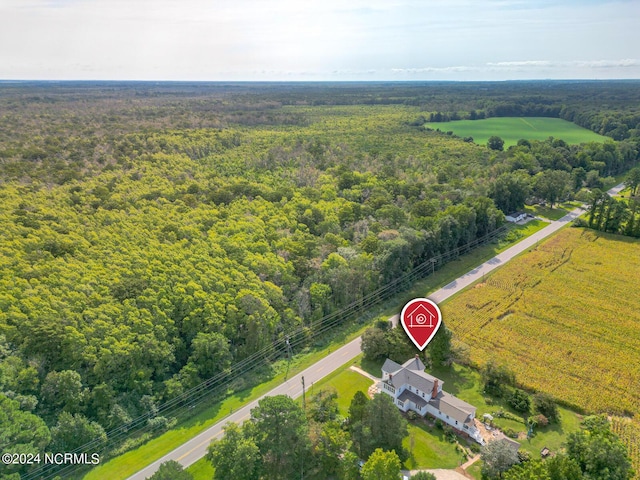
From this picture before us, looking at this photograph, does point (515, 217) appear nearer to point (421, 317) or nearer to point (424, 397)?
point (424, 397)

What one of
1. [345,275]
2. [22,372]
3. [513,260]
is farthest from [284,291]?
[513,260]

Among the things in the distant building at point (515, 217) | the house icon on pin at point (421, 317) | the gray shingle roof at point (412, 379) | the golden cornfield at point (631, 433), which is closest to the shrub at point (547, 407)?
the golden cornfield at point (631, 433)

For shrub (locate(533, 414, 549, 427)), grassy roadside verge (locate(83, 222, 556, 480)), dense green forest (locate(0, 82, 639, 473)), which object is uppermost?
dense green forest (locate(0, 82, 639, 473))

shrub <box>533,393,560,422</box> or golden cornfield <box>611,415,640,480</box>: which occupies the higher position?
shrub <box>533,393,560,422</box>

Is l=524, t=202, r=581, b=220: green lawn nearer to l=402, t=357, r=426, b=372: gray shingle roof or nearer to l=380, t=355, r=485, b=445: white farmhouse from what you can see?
l=402, t=357, r=426, b=372: gray shingle roof

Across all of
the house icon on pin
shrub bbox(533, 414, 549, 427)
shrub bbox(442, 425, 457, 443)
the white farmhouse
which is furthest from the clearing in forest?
the house icon on pin

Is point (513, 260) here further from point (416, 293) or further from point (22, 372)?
point (22, 372)

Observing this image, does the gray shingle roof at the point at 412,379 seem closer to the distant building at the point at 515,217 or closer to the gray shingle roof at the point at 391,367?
the gray shingle roof at the point at 391,367
